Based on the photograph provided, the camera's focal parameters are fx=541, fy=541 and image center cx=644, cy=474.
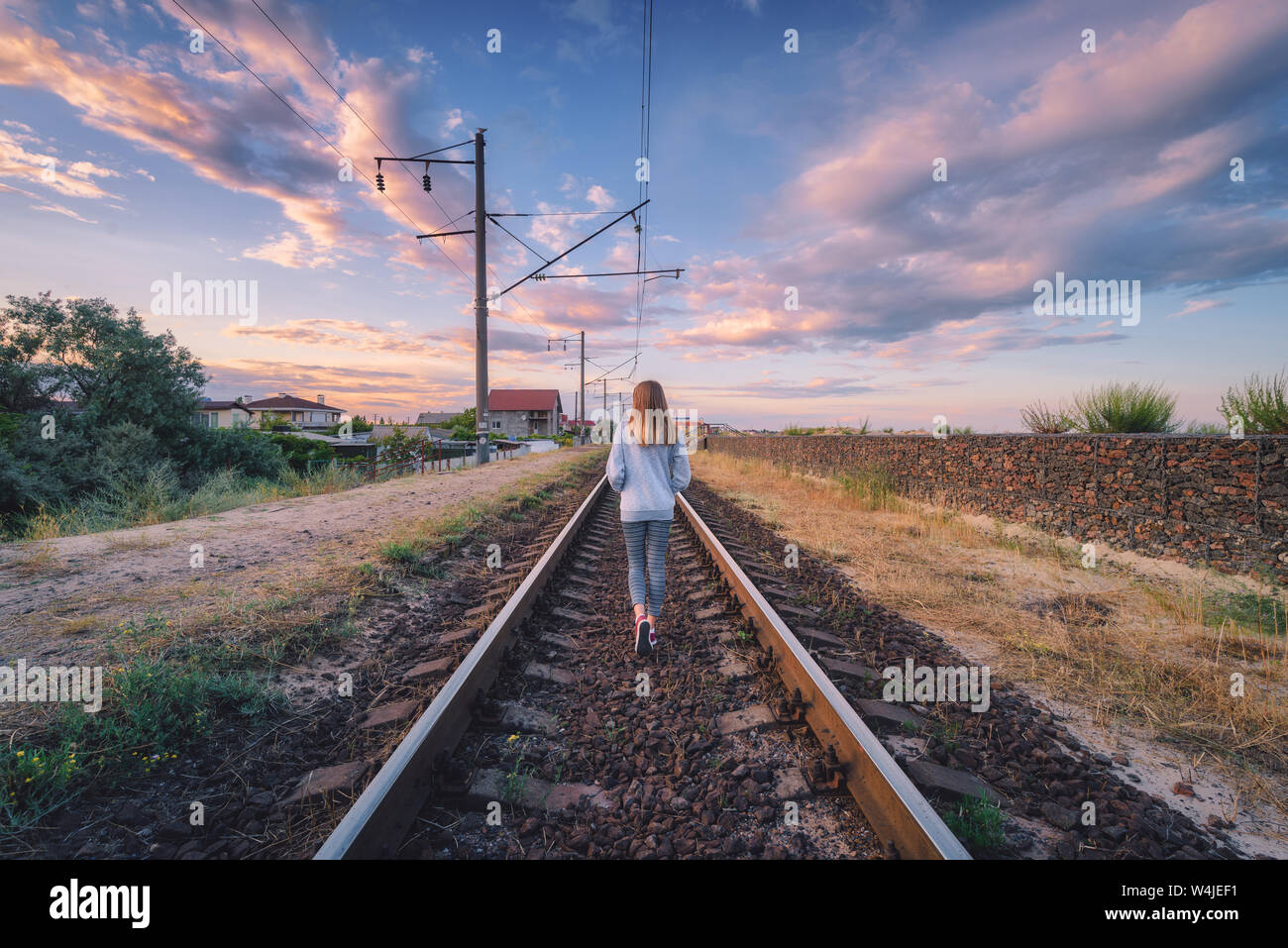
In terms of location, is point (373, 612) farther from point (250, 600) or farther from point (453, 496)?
point (453, 496)

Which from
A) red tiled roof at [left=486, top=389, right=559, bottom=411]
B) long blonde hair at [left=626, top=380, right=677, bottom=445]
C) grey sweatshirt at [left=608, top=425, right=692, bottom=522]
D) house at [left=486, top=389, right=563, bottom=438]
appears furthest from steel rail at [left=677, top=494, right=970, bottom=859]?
red tiled roof at [left=486, top=389, right=559, bottom=411]

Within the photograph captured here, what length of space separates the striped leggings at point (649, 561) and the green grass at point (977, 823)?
91.1 inches

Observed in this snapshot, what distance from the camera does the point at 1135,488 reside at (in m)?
7.53

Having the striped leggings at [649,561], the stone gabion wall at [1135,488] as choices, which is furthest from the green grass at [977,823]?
the stone gabion wall at [1135,488]

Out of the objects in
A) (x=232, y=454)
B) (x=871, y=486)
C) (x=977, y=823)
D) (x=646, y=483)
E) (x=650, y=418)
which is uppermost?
(x=650, y=418)

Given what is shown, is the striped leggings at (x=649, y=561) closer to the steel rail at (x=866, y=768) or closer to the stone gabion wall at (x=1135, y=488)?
the steel rail at (x=866, y=768)

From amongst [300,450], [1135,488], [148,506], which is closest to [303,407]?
[300,450]

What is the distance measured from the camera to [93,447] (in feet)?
53.2

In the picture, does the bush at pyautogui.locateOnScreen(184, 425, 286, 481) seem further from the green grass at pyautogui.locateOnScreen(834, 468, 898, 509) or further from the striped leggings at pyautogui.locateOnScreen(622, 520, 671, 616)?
the striped leggings at pyautogui.locateOnScreen(622, 520, 671, 616)

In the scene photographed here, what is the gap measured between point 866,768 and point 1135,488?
25.8 feet

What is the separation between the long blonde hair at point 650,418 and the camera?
413 cm

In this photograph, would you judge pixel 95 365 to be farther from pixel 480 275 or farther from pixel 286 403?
pixel 286 403
